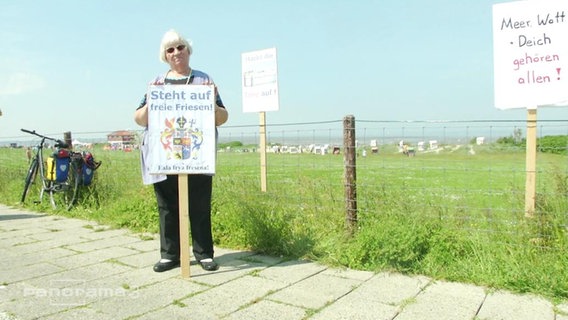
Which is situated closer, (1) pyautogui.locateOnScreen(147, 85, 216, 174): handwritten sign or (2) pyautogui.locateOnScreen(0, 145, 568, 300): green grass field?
(2) pyautogui.locateOnScreen(0, 145, 568, 300): green grass field

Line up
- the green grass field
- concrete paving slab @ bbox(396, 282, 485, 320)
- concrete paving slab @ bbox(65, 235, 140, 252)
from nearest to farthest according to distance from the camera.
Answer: concrete paving slab @ bbox(396, 282, 485, 320)
the green grass field
concrete paving slab @ bbox(65, 235, 140, 252)

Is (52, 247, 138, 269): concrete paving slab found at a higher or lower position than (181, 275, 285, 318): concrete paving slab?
higher

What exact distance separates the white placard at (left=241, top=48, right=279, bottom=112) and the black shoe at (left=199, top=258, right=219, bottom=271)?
3.37m

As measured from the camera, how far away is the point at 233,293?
12.1ft

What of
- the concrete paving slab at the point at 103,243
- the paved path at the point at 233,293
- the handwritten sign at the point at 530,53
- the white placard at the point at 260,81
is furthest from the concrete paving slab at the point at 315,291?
the white placard at the point at 260,81

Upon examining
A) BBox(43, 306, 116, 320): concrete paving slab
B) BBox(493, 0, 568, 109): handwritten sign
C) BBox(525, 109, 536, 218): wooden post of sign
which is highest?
BBox(493, 0, 568, 109): handwritten sign

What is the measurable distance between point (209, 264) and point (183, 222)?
0.50 metres

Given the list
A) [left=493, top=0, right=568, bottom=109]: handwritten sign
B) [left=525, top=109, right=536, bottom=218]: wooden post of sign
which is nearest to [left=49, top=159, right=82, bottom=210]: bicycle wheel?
[left=493, top=0, right=568, bottom=109]: handwritten sign

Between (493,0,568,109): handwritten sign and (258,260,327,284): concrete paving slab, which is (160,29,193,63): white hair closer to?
(258,260,327,284): concrete paving slab

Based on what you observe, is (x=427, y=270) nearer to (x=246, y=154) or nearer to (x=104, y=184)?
(x=246, y=154)

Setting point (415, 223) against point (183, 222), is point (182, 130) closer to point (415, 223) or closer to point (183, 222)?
point (183, 222)

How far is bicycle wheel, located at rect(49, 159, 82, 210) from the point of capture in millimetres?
7586

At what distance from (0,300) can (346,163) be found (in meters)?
3.32

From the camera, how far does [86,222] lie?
6.81 metres
